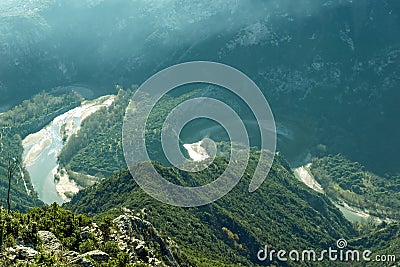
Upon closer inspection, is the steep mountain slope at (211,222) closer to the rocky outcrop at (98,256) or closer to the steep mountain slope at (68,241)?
the steep mountain slope at (68,241)

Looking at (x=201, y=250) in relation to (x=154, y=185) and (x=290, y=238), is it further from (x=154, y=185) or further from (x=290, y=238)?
(x=290, y=238)

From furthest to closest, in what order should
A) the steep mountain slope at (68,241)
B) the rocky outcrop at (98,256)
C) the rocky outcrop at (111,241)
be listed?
the rocky outcrop at (98,256)
the rocky outcrop at (111,241)
the steep mountain slope at (68,241)

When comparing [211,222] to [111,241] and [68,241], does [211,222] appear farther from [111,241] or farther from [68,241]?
[68,241]

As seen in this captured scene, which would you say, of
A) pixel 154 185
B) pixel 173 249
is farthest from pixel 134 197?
pixel 173 249

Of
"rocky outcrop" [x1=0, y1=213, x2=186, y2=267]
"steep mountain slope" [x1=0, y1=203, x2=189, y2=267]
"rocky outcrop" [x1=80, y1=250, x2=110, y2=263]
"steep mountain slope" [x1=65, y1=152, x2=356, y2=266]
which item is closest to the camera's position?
"steep mountain slope" [x1=0, y1=203, x2=189, y2=267]

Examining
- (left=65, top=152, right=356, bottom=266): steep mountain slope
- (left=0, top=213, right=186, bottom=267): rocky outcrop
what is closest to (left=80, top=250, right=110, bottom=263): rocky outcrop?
(left=0, top=213, right=186, bottom=267): rocky outcrop

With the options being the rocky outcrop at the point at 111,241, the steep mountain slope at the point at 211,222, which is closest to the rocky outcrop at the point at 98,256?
the rocky outcrop at the point at 111,241

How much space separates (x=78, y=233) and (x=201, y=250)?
74431 millimetres

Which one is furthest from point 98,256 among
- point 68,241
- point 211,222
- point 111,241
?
point 211,222

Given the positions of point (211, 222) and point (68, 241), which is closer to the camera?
point (68, 241)

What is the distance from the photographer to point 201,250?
138 metres

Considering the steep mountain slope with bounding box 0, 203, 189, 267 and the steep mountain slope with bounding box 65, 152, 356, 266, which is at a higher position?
the steep mountain slope with bounding box 0, 203, 189, 267

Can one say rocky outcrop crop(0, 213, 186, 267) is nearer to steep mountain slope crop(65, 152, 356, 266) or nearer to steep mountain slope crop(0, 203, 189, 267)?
steep mountain slope crop(0, 203, 189, 267)

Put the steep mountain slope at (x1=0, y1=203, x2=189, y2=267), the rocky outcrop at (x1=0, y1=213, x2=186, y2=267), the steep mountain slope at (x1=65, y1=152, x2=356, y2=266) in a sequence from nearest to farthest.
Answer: the steep mountain slope at (x1=0, y1=203, x2=189, y2=267) < the rocky outcrop at (x1=0, y1=213, x2=186, y2=267) < the steep mountain slope at (x1=65, y1=152, x2=356, y2=266)
